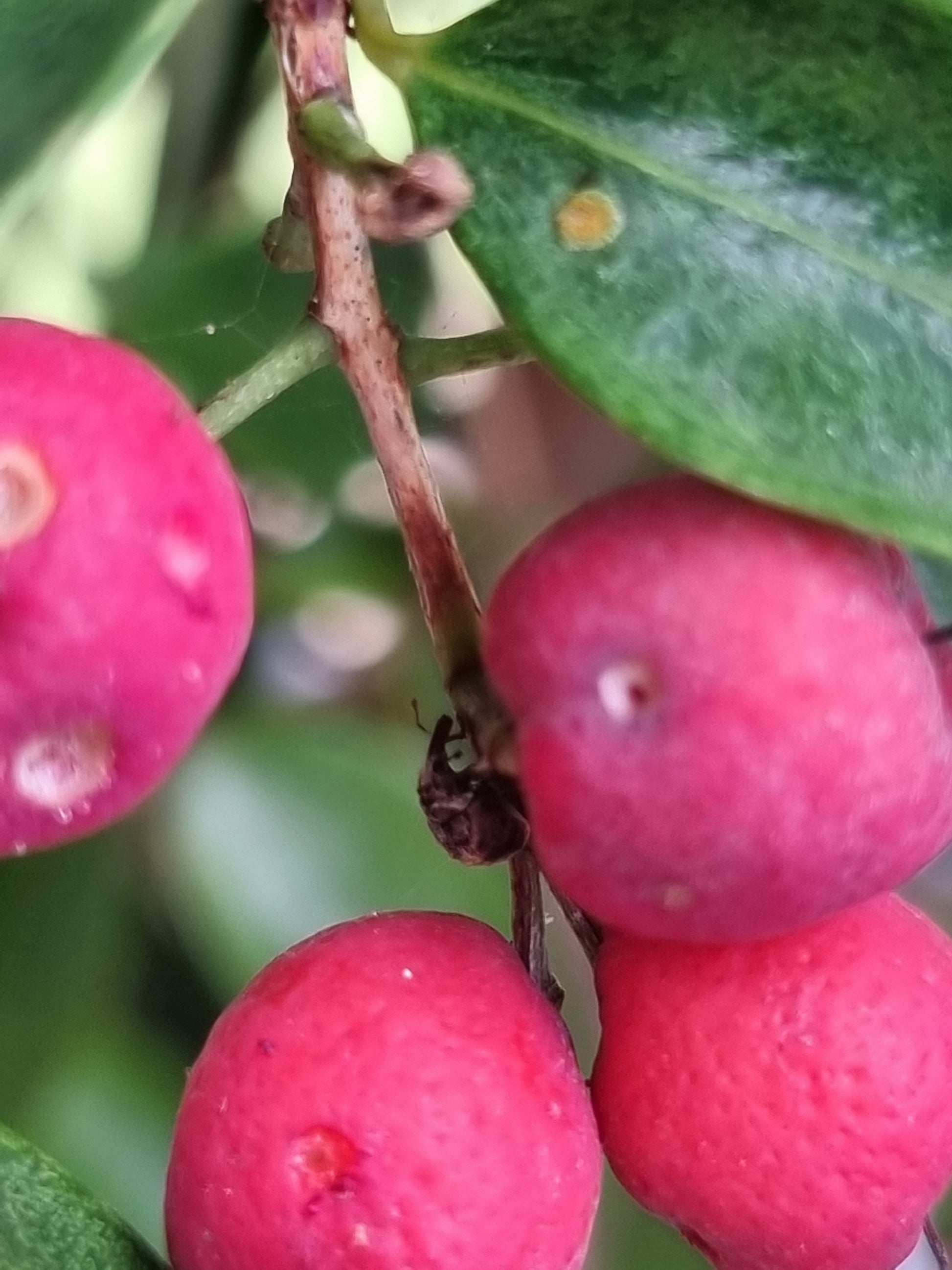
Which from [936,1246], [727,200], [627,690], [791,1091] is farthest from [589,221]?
[936,1246]

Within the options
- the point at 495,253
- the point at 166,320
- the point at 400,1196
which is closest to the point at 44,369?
the point at 495,253

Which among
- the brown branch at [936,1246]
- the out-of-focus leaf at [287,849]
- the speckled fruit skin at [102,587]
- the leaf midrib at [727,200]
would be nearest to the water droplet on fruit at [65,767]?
the speckled fruit skin at [102,587]

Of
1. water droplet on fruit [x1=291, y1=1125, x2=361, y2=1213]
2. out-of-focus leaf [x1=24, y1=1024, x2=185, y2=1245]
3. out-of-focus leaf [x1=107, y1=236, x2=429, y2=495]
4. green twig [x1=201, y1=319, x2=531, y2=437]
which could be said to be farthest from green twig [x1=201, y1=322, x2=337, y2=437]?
out-of-focus leaf [x1=24, y1=1024, x2=185, y2=1245]

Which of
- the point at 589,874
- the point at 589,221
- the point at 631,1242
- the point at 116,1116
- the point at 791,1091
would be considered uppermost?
the point at 589,221

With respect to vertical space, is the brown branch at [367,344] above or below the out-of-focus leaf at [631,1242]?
above

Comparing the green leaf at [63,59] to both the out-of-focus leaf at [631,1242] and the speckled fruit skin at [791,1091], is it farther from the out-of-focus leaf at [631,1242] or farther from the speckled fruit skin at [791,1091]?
the out-of-focus leaf at [631,1242]

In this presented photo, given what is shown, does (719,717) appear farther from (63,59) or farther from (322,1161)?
(63,59)
